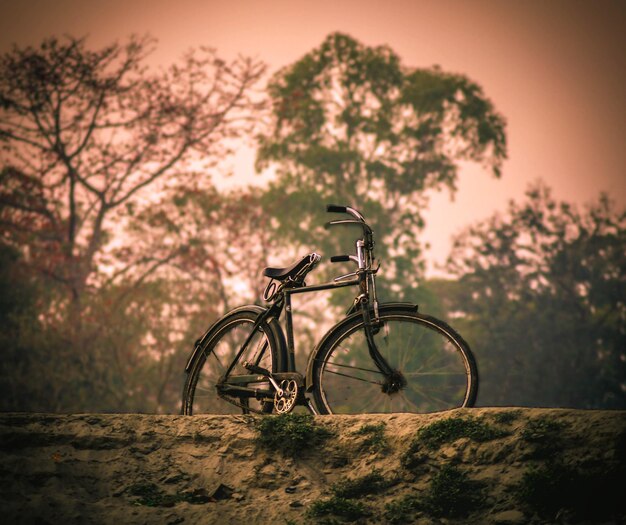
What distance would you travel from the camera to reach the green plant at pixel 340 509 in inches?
148

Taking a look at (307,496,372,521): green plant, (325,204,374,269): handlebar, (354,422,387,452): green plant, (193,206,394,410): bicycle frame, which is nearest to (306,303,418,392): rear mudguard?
(193,206,394,410): bicycle frame

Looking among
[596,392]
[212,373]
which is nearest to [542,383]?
[596,392]

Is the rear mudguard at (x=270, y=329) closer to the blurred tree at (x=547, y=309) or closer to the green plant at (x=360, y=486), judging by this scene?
the green plant at (x=360, y=486)

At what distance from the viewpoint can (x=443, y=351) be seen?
456cm

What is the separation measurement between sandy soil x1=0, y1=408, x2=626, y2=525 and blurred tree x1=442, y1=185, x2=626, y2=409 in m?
24.8

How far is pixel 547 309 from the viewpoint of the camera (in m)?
29.6

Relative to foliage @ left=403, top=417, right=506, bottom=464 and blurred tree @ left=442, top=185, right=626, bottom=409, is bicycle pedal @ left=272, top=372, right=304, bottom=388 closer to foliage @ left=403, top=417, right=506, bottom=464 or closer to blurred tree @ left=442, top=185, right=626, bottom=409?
foliage @ left=403, top=417, right=506, bottom=464

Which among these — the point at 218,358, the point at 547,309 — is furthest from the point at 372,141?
the point at 218,358

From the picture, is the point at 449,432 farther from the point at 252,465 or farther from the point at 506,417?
the point at 252,465

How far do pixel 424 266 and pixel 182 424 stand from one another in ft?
76.9

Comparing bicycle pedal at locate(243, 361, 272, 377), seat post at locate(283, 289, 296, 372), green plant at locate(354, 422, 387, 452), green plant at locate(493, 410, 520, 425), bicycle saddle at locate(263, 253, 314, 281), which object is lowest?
green plant at locate(354, 422, 387, 452)

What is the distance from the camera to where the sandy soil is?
3.74 meters

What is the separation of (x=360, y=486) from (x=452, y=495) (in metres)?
0.51

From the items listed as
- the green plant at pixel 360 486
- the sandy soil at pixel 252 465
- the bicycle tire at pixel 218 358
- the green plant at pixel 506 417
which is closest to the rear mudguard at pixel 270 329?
the bicycle tire at pixel 218 358
